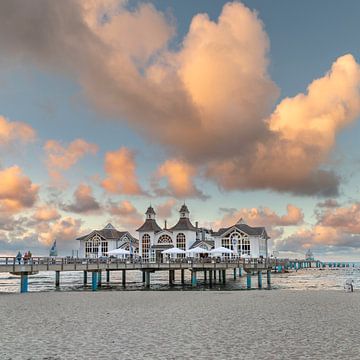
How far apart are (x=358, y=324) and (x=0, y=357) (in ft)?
34.8

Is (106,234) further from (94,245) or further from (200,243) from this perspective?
(200,243)

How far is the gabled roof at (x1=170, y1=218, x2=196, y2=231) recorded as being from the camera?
70438 mm

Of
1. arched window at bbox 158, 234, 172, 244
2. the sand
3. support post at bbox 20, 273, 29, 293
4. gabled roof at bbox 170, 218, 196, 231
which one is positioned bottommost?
the sand

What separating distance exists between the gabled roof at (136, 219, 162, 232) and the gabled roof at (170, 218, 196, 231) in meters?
3.32

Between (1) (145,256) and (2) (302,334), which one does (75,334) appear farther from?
(1) (145,256)

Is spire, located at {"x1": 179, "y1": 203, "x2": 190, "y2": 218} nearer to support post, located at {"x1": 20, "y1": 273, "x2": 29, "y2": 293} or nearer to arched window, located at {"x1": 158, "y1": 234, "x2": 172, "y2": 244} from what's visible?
arched window, located at {"x1": 158, "y1": 234, "x2": 172, "y2": 244}

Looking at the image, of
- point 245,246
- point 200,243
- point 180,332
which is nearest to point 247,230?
point 245,246

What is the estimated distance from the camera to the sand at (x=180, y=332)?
9.94 m

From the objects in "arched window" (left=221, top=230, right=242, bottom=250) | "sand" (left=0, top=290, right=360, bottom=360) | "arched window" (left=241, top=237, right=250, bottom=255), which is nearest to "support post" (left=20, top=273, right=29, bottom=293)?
"sand" (left=0, top=290, right=360, bottom=360)

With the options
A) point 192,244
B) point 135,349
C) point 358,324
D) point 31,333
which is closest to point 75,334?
point 31,333

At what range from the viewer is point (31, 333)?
497 inches

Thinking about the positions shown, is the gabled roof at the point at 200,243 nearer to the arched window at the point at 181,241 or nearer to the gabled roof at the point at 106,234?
the arched window at the point at 181,241

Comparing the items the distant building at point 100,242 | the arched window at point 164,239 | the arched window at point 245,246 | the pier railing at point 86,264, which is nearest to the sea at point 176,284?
the pier railing at point 86,264

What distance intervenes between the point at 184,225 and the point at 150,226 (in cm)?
601
